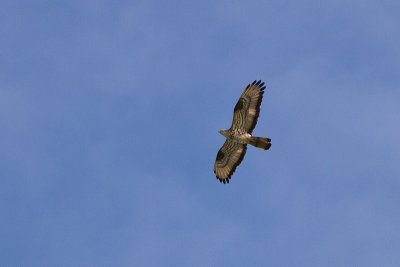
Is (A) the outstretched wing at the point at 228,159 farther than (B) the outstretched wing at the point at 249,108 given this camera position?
Yes

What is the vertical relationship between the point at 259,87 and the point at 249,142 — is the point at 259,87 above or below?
above

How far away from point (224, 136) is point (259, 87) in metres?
2.59

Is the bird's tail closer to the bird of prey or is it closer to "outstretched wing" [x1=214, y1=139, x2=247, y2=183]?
the bird of prey

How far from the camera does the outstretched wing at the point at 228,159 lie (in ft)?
92.0

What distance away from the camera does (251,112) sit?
1063 inches

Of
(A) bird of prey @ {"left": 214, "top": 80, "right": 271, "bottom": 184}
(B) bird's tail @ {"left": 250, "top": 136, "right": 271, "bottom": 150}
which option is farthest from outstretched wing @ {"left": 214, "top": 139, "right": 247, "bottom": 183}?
(B) bird's tail @ {"left": 250, "top": 136, "right": 271, "bottom": 150}

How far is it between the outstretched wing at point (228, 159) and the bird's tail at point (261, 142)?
104 cm

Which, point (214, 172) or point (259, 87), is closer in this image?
point (259, 87)

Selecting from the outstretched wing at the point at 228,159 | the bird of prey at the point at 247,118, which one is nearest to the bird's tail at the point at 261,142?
the bird of prey at the point at 247,118

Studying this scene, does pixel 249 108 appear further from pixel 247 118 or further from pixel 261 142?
pixel 261 142

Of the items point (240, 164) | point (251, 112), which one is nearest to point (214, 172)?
point (240, 164)

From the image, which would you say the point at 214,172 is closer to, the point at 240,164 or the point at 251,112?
the point at 240,164

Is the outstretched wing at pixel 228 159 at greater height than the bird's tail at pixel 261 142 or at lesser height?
greater

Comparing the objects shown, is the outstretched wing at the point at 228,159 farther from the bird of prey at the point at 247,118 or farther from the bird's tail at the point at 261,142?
the bird's tail at the point at 261,142
